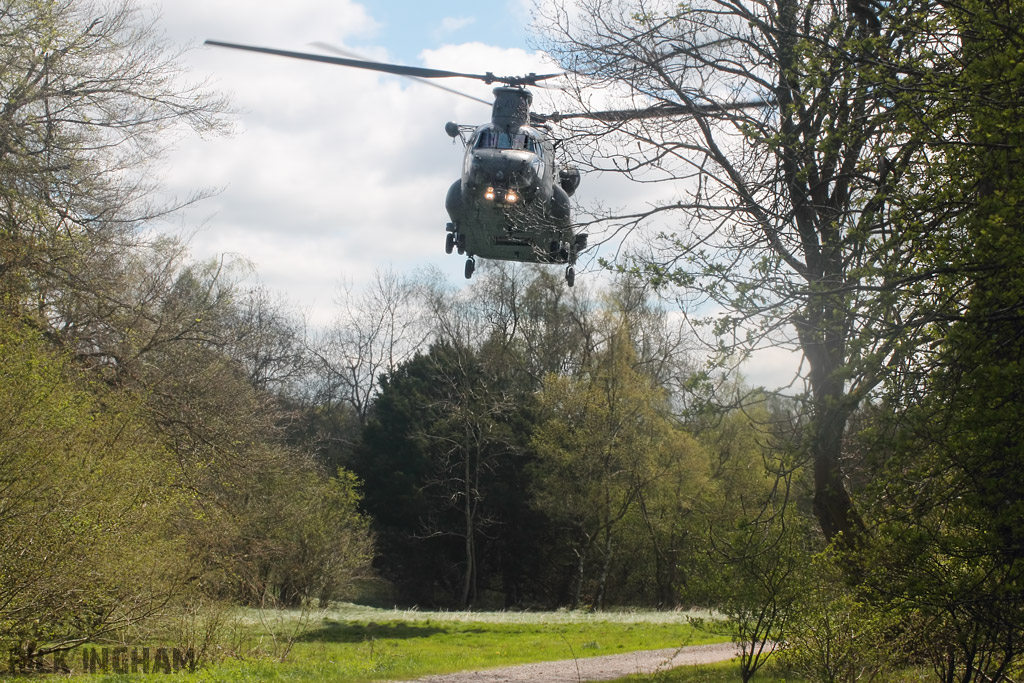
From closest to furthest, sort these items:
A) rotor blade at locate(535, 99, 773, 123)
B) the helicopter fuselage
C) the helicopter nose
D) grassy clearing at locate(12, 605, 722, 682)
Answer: rotor blade at locate(535, 99, 773, 123)
grassy clearing at locate(12, 605, 722, 682)
the helicopter fuselage
the helicopter nose

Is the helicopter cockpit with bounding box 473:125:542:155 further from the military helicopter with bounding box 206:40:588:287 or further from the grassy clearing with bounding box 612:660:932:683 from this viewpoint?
the grassy clearing with bounding box 612:660:932:683

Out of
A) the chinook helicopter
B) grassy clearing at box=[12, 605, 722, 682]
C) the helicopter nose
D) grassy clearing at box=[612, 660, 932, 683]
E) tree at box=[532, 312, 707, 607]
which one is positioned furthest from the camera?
tree at box=[532, 312, 707, 607]

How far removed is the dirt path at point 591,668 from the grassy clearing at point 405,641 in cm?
56

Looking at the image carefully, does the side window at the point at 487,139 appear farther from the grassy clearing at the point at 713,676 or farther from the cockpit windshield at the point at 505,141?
the grassy clearing at the point at 713,676

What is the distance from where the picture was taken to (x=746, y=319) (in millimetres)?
7215

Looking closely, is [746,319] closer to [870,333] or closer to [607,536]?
[870,333]

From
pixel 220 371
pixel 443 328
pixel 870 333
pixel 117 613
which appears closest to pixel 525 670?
pixel 117 613

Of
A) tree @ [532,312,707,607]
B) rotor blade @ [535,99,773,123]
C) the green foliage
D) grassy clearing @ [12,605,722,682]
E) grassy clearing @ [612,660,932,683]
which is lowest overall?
grassy clearing @ [12,605,722,682]

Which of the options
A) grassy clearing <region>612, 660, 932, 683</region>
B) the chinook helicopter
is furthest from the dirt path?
the chinook helicopter

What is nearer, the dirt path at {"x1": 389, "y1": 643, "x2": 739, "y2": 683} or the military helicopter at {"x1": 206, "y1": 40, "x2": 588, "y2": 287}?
the military helicopter at {"x1": 206, "y1": 40, "x2": 588, "y2": 287}

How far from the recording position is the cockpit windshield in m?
15.6

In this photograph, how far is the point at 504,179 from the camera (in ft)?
48.8

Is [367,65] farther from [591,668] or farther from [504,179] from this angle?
[591,668]

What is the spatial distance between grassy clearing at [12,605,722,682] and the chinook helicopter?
6.49m
